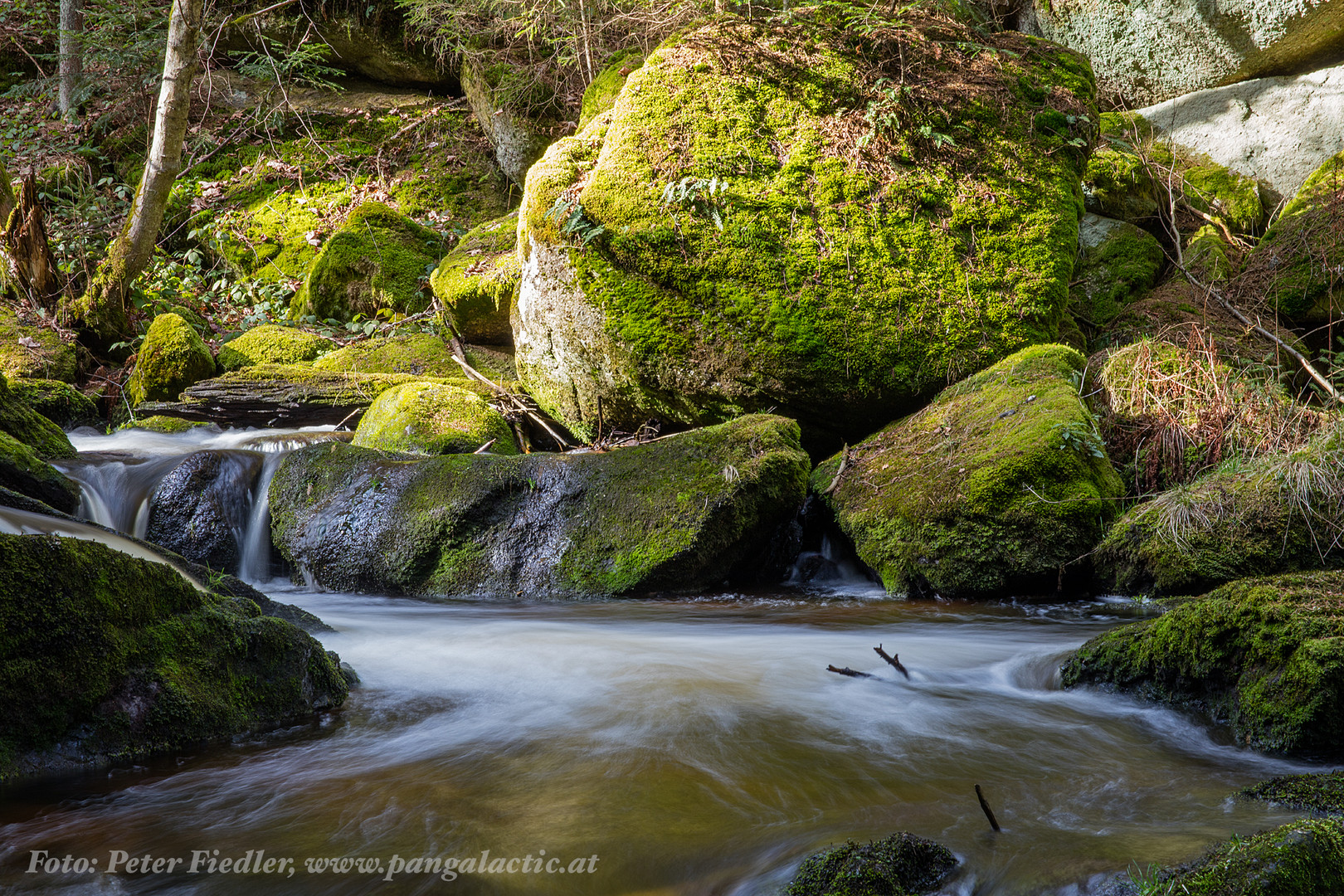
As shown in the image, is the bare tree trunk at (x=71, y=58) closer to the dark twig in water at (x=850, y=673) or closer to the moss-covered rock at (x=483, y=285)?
the moss-covered rock at (x=483, y=285)

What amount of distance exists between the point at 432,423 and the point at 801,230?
3.47 m

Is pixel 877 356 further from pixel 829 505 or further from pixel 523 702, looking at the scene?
pixel 523 702

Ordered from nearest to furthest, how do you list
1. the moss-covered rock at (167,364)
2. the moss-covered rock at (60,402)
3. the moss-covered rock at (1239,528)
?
the moss-covered rock at (1239,528), the moss-covered rock at (60,402), the moss-covered rock at (167,364)

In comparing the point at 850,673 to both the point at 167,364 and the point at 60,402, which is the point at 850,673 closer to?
→ the point at 167,364

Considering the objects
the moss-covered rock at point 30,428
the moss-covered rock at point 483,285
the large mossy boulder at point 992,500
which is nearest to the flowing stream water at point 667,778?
the large mossy boulder at point 992,500

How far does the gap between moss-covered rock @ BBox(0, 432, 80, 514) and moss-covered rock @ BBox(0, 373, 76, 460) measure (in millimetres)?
637

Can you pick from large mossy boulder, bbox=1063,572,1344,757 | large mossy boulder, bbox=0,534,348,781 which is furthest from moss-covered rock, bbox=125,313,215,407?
large mossy boulder, bbox=1063,572,1344,757

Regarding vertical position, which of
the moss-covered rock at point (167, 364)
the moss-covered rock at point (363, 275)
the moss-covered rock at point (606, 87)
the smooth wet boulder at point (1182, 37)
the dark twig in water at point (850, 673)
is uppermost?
the smooth wet boulder at point (1182, 37)

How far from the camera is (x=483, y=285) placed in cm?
835

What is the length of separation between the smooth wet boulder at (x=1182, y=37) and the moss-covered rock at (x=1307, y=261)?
2.05 metres

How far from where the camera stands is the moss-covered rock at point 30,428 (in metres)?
5.97

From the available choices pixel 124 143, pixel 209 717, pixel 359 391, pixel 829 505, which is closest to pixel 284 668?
pixel 209 717

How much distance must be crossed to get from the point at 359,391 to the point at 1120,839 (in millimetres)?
7553

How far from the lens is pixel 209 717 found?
8.91 ft
